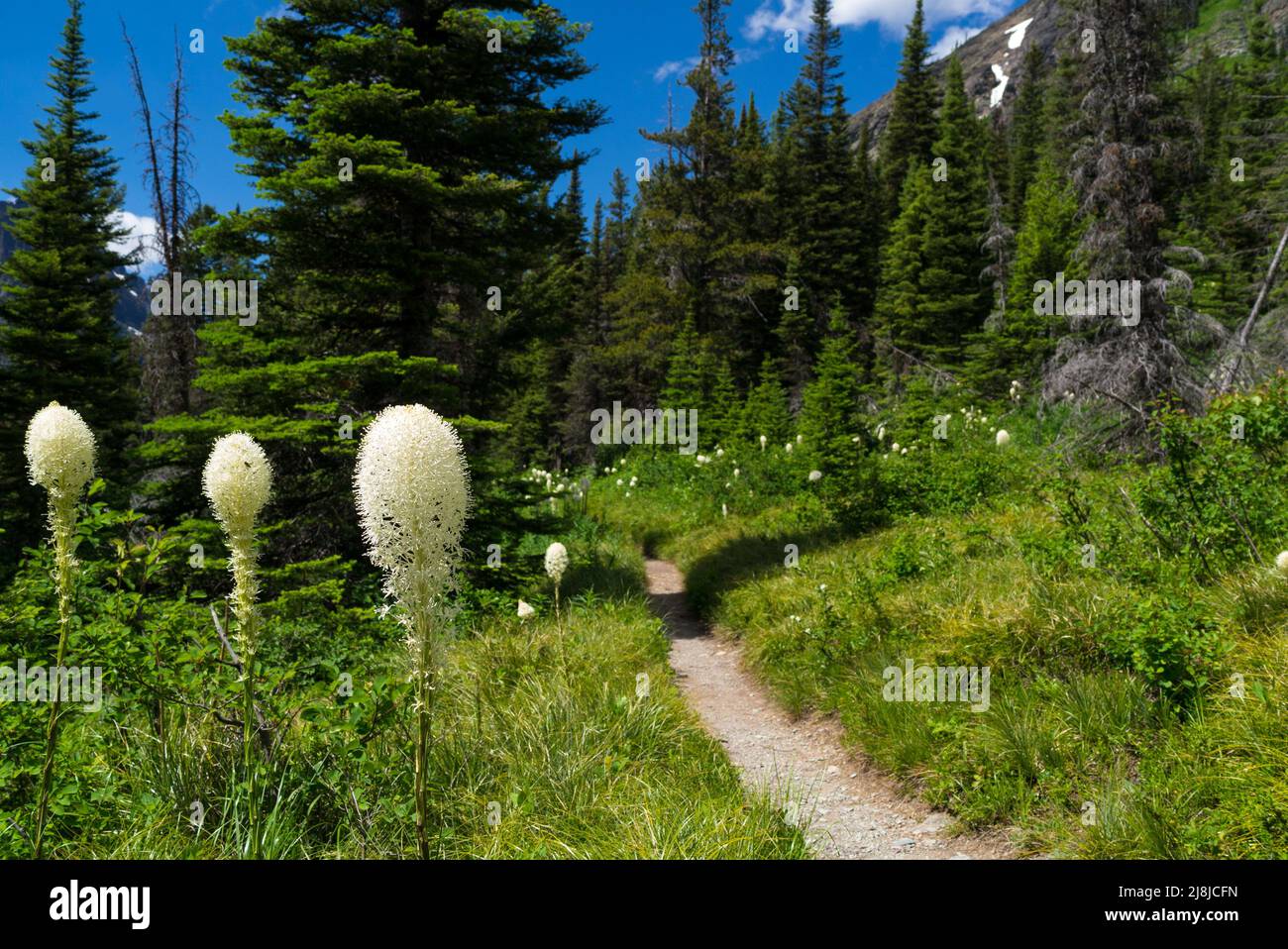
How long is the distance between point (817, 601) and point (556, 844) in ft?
15.1

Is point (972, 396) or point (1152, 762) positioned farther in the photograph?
point (972, 396)

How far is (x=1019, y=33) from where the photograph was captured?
137 m

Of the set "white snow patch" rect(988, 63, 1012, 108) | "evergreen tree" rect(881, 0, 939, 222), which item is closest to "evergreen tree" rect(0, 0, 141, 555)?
"evergreen tree" rect(881, 0, 939, 222)

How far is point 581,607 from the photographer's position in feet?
27.5

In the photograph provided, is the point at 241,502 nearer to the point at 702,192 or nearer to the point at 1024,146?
the point at 702,192

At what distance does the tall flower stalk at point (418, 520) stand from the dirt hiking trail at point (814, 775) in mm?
2684

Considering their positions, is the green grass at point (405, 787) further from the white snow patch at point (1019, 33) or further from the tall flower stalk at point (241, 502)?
the white snow patch at point (1019, 33)

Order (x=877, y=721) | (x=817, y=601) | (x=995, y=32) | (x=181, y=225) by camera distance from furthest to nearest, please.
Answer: (x=995, y=32) < (x=181, y=225) < (x=817, y=601) < (x=877, y=721)

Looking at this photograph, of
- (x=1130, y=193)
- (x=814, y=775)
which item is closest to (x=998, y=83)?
(x=1130, y=193)

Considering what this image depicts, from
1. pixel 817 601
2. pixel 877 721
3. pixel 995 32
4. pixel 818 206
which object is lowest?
pixel 877 721

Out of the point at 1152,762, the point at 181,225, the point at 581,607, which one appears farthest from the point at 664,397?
the point at 1152,762

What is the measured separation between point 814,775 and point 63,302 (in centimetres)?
1869
